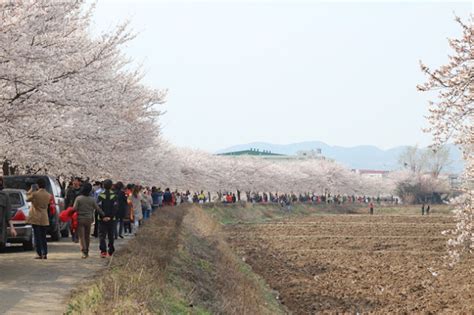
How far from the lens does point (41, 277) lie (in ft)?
47.4

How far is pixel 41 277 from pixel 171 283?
8.55 feet

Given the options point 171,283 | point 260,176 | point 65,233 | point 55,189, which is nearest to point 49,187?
point 55,189

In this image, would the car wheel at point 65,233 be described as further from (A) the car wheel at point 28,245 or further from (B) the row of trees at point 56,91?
(A) the car wheel at point 28,245

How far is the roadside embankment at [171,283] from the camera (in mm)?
9953

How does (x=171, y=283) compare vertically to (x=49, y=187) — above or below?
below

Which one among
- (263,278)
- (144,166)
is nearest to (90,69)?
(263,278)

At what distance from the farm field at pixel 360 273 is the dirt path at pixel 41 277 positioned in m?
4.97

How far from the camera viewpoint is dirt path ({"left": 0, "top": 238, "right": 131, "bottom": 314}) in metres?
11.2

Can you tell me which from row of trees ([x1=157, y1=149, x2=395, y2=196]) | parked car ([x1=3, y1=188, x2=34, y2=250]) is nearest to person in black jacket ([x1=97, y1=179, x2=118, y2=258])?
parked car ([x1=3, y1=188, x2=34, y2=250])

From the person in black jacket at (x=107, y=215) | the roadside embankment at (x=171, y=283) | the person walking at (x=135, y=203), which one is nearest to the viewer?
the roadside embankment at (x=171, y=283)

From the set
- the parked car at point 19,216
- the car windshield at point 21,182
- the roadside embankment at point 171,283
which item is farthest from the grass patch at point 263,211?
the parked car at point 19,216

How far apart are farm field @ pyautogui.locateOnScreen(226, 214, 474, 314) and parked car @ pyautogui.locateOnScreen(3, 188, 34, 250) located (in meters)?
6.39

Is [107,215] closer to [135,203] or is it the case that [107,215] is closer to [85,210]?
[85,210]

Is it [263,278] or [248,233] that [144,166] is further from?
[263,278]
